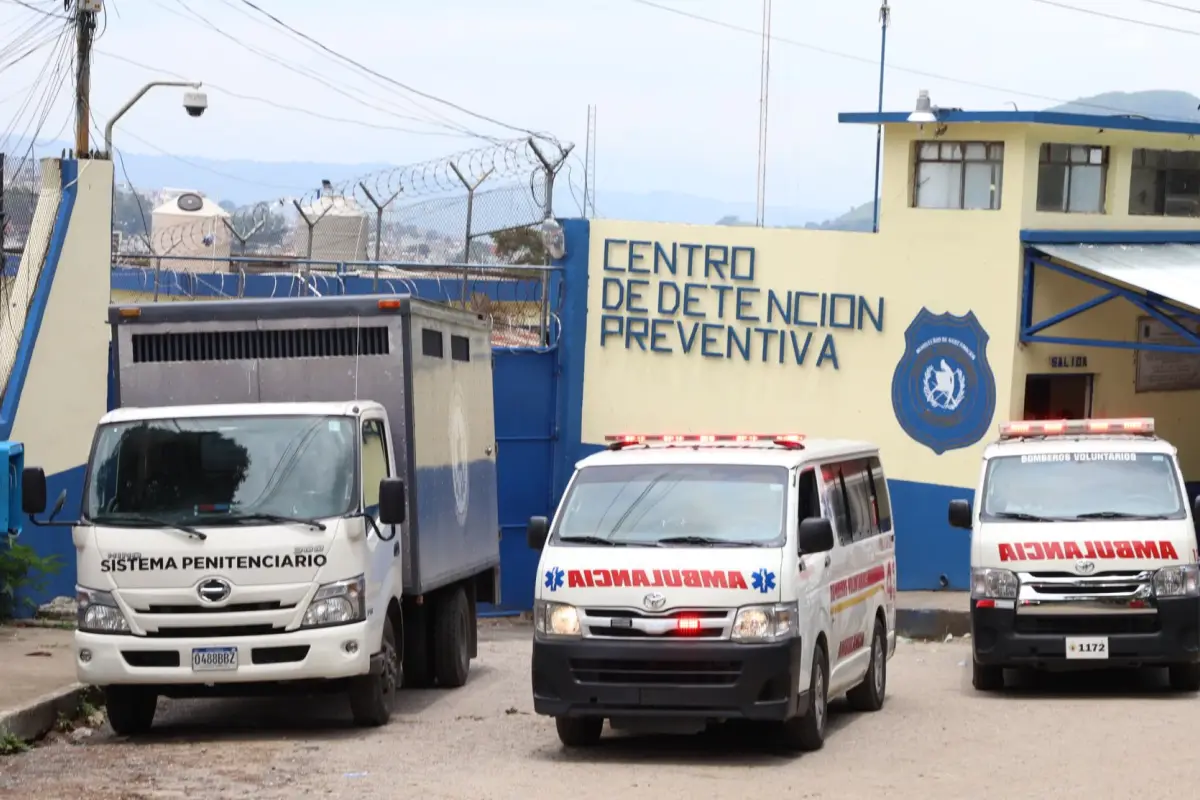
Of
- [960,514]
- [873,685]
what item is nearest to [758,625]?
[873,685]

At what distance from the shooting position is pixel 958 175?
2183cm

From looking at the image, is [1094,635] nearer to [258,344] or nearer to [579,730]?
[579,730]

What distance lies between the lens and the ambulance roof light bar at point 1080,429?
1562 centimetres

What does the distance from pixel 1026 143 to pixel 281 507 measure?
482 inches

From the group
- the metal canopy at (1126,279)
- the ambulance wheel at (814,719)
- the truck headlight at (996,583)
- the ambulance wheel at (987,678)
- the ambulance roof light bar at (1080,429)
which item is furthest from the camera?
the metal canopy at (1126,279)

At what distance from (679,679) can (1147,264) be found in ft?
40.4

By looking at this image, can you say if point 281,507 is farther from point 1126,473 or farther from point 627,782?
point 1126,473

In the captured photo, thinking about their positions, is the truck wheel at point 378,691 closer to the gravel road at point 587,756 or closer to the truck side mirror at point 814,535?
the gravel road at point 587,756

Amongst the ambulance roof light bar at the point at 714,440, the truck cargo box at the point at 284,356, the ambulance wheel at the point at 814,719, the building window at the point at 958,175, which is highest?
the building window at the point at 958,175

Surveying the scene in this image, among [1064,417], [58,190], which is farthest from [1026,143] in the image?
[58,190]

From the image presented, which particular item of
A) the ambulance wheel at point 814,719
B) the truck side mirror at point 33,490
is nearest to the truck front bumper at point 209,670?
the truck side mirror at point 33,490

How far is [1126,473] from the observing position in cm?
1501

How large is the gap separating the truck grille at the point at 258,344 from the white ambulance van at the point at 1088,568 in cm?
519

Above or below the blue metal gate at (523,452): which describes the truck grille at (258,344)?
above
